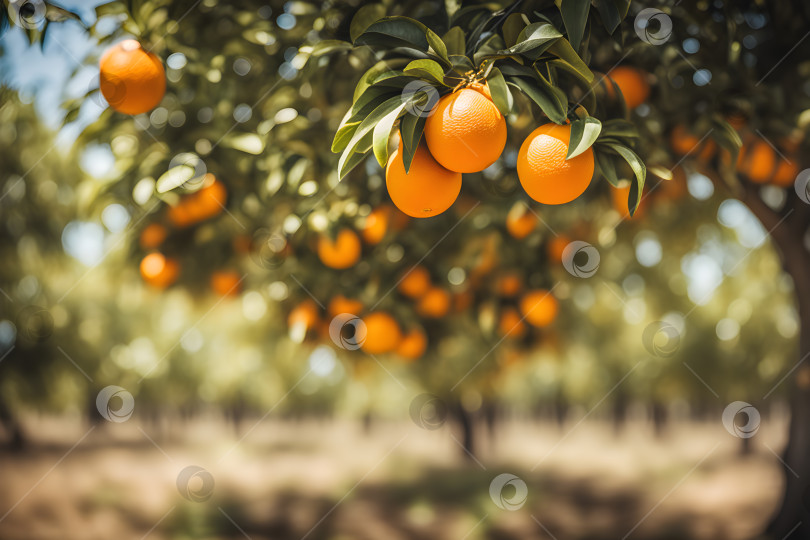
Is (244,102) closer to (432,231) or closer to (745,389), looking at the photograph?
(432,231)

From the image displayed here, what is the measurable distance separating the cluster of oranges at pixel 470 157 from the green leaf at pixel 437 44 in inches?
3.4

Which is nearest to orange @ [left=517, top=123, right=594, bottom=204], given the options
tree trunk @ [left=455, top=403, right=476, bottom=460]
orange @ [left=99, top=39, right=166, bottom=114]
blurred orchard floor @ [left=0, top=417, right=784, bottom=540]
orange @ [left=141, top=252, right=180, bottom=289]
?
orange @ [left=99, top=39, right=166, bottom=114]

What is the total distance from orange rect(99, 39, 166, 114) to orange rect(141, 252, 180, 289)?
0.96 metres

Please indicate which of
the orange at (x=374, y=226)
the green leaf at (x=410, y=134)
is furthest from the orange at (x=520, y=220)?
the green leaf at (x=410, y=134)

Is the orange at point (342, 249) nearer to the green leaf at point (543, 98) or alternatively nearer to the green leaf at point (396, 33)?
the green leaf at point (396, 33)

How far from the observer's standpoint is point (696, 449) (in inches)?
475

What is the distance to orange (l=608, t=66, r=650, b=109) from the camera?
74.7 inches

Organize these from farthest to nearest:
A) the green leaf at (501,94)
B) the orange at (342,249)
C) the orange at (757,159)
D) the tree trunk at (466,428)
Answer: the tree trunk at (466,428) < the orange at (757,159) < the orange at (342,249) < the green leaf at (501,94)

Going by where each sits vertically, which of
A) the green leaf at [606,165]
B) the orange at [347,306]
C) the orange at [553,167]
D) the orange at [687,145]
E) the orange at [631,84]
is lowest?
the orange at [347,306]

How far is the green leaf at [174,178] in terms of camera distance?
1.64 meters

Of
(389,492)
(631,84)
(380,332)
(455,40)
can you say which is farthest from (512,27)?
(389,492)

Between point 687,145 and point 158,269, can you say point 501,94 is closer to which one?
point 687,145

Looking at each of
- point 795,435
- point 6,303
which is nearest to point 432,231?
point 795,435

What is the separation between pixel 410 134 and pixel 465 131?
0.36ft
